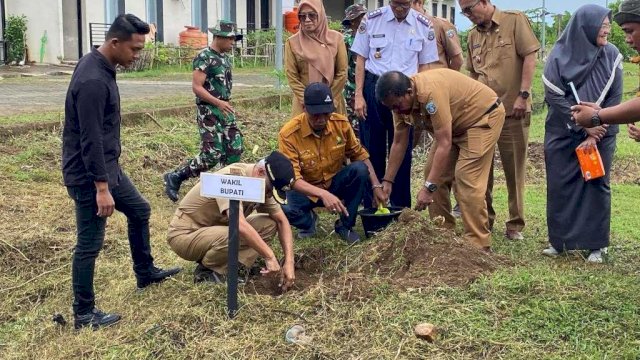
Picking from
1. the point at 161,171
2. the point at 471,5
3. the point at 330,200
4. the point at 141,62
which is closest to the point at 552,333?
the point at 330,200

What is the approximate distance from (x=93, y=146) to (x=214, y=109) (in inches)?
114

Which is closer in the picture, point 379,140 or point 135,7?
point 379,140

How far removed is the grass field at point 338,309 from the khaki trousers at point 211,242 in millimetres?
→ 212

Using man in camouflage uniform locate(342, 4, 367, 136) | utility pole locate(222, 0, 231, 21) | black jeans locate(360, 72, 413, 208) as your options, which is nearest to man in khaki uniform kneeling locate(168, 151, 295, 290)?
black jeans locate(360, 72, 413, 208)

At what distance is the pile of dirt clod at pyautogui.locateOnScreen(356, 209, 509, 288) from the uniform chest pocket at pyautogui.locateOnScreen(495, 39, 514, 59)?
1.56 metres

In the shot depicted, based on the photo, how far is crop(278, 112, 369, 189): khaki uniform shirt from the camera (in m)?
5.30

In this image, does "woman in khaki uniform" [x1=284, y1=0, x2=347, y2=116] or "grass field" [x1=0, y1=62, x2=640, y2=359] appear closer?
"grass field" [x1=0, y1=62, x2=640, y2=359]

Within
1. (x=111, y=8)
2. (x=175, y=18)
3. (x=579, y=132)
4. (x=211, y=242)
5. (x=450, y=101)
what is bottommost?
(x=211, y=242)

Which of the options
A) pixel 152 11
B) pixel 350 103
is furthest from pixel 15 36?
pixel 350 103

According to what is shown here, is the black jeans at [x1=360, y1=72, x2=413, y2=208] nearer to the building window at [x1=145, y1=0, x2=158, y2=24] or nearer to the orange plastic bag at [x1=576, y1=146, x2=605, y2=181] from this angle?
the orange plastic bag at [x1=576, y1=146, x2=605, y2=181]

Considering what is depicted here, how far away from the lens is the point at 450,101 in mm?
5004

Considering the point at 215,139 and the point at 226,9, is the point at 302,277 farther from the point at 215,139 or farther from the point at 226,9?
the point at 226,9

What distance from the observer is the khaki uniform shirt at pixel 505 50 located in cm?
566

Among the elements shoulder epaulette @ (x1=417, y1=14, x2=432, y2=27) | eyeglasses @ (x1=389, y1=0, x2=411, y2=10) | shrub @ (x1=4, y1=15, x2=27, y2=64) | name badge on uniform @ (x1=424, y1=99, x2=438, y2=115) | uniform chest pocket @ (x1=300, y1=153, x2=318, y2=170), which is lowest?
uniform chest pocket @ (x1=300, y1=153, x2=318, y2=170)
